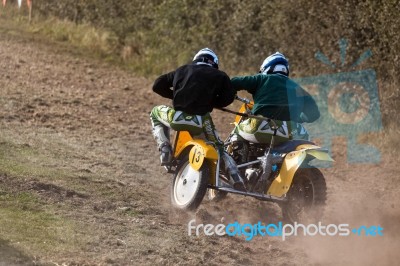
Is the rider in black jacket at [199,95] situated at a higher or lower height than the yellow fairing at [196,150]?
higher

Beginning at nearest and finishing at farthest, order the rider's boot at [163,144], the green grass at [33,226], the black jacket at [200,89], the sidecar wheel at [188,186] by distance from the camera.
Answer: the green grass at [33,226], the sidecar wheel at [188,186], the black jacket at [200,89], the rider's boot at [163,144]

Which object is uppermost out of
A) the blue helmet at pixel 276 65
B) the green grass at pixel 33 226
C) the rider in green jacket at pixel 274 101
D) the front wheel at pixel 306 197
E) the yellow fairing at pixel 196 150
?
the blue helmet at pixel 276 65

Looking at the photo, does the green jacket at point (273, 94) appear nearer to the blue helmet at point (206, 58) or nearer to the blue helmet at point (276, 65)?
the blue helmet at point (276, 65)

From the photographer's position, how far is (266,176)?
9.96m

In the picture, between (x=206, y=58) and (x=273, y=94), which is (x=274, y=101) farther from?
(x=206, y=58)

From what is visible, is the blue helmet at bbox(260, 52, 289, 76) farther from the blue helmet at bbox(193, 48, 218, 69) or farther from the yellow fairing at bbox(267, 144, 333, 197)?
the yellow fairing at bbox(267, 144, 333, 197)

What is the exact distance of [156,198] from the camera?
10609 millimetres

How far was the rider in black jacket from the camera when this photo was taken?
9891 mm

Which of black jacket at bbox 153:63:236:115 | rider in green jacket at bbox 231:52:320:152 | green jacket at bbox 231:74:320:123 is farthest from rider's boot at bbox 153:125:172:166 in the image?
green jacket at bbox 231:74:320:123

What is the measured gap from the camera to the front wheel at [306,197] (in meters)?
9.66

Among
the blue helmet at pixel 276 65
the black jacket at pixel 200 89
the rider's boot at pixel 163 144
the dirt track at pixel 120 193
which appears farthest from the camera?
the rider's boot at pixel 163 144

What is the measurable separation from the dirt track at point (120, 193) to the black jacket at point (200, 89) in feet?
3.98

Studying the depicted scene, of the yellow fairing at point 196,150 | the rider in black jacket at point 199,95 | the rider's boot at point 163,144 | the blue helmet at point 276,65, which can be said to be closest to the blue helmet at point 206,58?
the rider in black jacket at point 199,95

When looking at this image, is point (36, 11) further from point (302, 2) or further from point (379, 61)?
point (379, 61)
